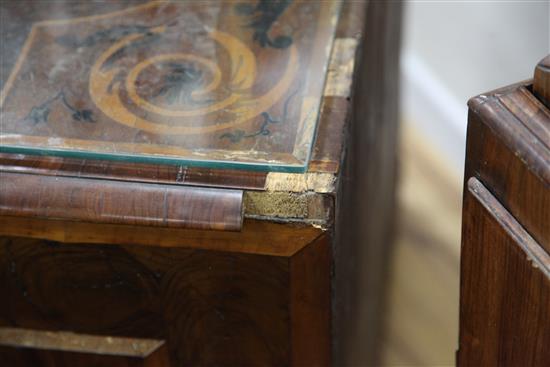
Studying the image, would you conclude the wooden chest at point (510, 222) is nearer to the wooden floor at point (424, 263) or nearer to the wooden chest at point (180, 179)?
the wooden chest at point (180, 179)

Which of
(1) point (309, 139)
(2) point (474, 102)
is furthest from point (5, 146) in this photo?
(2) point (474, 102)

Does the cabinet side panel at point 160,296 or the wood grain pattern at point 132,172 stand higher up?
the wood grain pattern at point 132,172

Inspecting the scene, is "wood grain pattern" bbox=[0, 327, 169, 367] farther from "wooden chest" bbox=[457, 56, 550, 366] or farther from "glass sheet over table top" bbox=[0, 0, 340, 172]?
→ "wooden chest" bbox=[457, 56, 550, 366]

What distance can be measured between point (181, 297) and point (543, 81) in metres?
0.36

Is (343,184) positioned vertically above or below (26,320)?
above

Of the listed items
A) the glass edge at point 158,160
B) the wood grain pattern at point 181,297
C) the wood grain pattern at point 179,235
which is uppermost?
the glass edge at point 158,160

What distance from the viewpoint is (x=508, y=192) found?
0.60 m

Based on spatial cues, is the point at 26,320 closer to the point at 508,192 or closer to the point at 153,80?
the point at 153,80

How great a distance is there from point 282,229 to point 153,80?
180 mm

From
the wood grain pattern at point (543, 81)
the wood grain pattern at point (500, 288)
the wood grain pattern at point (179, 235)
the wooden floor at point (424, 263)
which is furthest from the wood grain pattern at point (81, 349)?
the wooden floor at point (424, 263)

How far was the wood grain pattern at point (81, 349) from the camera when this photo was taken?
0.84 m

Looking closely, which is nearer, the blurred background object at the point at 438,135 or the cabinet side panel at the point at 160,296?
the cabinet side panel at the point at 160,296

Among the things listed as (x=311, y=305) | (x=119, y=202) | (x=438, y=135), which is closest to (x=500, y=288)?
(x=311, y=305)

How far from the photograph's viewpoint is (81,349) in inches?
33.2
